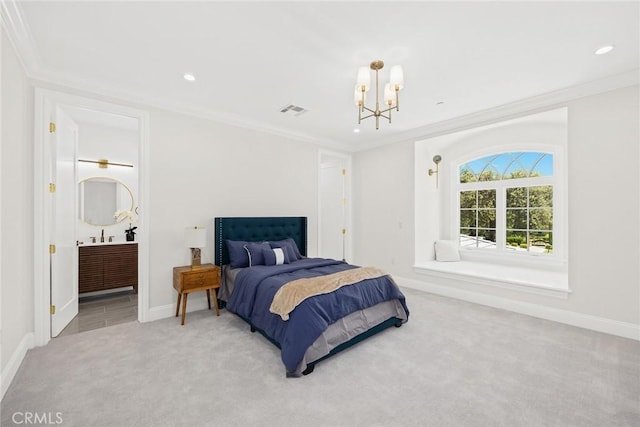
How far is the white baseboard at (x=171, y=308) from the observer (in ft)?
10.8

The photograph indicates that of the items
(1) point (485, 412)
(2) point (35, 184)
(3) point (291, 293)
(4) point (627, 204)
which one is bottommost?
(1) point (485, 412)

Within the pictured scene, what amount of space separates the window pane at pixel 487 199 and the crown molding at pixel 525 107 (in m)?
1.46

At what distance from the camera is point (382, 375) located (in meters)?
2.18

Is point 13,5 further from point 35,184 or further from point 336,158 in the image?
point 336,158

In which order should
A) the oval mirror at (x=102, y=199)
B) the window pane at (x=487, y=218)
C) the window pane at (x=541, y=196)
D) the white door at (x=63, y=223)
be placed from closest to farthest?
the white door at (x=63, y=223)
the window pane at (x=541, y=196)
the oval mirror at (x=102, y=199)
the window pane at (x=487, y=218)

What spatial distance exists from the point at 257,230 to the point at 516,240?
426 cm

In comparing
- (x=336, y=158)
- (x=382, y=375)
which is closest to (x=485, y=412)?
(x=382, y=375)

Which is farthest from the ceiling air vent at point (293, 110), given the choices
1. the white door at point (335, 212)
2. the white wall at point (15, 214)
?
the white wall at point (15, 214)

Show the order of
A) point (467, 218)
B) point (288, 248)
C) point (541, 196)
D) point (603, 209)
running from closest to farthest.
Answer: point (603, 209) → point (288, 248) → point (541, 196) → point (467, 218)

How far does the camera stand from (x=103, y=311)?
355 centimetres

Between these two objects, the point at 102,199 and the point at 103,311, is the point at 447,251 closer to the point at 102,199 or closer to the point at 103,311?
the point at 103,311

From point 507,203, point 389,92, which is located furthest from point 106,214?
point 507,203

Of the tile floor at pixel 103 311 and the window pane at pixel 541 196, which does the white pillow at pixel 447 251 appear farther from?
the tile floor at pixel 103 311

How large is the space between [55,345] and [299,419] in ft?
8.50
